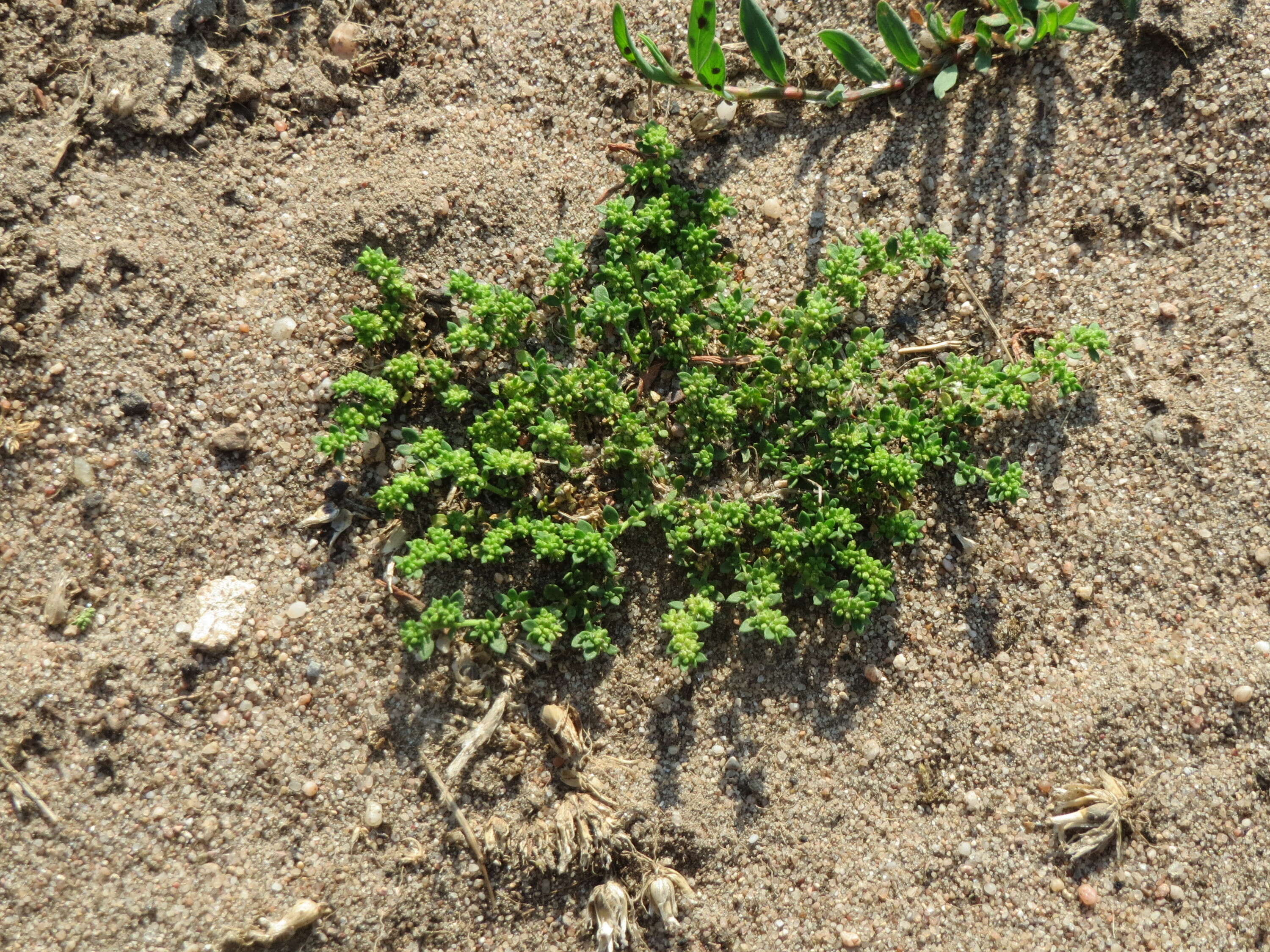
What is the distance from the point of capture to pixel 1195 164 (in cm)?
357

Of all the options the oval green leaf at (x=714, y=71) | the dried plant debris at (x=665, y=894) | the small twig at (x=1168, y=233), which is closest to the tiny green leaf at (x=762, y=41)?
the oval green leaf at (x=714, y=71)

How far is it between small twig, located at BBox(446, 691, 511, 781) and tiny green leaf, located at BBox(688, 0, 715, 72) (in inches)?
108

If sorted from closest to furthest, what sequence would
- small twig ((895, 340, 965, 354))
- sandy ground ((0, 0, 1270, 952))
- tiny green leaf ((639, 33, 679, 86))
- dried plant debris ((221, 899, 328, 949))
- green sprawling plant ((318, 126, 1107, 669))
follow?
dried plant debris ((221, 899, 328, 949)) < sandy ground ((0, 0, 1270, 952)) < green sprawling plant ((318, 126, 1107, 669)) < tiny green leaf ((639, 33, 679, 86)) < small twig ((895, 340, 965, 354))

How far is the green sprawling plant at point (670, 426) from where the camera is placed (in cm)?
345

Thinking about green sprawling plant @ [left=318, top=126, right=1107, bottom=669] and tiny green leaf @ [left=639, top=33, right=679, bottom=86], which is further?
tiny green leaf @ [left=639, top=33, right=679, bottom=86]

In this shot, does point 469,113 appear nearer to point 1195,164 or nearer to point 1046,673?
point 1195,164

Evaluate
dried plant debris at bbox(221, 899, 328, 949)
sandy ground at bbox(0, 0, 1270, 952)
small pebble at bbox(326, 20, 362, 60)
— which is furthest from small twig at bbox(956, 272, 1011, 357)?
dried plant debris at bbox(221, 899, 328, 949)

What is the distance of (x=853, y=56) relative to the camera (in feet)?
12.0

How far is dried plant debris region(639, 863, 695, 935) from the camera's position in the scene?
3354mm

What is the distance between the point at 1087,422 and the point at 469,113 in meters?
2.97

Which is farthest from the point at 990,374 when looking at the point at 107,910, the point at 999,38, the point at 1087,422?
the point at 107,910

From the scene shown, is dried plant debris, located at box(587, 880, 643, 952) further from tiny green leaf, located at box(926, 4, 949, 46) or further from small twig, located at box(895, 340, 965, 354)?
tiny green leaf, located at box(926, 4, 949, 46)

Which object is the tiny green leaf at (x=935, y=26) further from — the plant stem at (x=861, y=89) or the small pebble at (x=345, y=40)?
the small pebble at (x=345, y=40)

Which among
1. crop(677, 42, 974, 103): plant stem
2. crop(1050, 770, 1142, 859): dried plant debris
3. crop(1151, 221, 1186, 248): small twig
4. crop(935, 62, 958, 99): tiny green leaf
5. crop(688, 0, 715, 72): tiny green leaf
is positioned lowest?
crop(1050, 770, 1142, 859): dried plant debris
